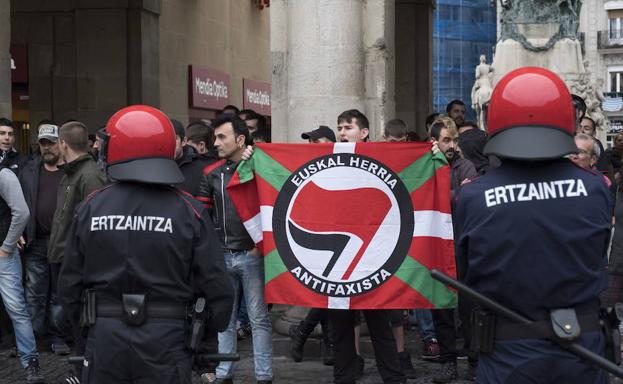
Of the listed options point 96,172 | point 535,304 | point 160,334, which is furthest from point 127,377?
point 96,172

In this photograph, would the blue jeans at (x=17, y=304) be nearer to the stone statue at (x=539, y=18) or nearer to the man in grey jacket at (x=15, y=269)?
the man in grey jacket at (x=15, y=269)

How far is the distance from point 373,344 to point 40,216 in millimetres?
3634

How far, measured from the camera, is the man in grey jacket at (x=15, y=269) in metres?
8.89

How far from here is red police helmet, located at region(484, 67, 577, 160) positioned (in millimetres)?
4441

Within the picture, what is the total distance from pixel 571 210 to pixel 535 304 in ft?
1.23

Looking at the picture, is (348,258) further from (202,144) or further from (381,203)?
(202,144)

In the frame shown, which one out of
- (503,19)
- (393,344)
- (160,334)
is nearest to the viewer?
(160,334)

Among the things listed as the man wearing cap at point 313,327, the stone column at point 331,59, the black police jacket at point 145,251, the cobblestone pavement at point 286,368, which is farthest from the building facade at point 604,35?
the black police jacket at point 145,251

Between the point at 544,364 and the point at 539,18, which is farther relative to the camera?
the point at 539,18

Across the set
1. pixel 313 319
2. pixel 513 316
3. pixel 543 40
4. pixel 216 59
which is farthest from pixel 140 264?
pixel 216 59

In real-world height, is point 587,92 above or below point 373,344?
above

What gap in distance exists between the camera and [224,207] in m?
8.29

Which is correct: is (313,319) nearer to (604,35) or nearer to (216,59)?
(216,59)

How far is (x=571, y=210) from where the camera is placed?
14.4 feet
